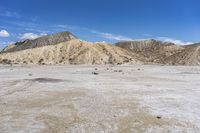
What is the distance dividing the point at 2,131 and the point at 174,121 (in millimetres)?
6605

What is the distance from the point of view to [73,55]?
104m

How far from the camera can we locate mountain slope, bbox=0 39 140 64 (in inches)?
3986

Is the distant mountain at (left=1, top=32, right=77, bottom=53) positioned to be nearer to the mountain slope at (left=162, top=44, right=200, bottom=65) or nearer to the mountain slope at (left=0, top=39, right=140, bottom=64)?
the mountain slope at (left=0, top=39, right=140, bottom=64)

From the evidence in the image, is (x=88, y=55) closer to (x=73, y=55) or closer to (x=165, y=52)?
(x=73, y=55)

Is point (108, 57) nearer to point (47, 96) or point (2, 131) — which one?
point (47, 96)

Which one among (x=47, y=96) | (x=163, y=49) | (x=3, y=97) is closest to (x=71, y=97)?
(x=47, y=96)

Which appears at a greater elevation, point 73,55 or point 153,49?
point 153,49

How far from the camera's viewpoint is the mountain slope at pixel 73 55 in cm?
10125

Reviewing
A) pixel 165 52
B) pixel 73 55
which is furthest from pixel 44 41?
pixel 165 52

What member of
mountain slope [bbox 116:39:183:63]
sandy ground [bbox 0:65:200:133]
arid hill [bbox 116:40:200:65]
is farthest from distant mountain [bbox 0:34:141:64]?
sandy ground [bbox 0:65:200:133]

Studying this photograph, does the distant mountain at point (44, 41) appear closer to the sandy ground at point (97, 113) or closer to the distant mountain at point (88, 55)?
the distant mountain at point (88, 55)

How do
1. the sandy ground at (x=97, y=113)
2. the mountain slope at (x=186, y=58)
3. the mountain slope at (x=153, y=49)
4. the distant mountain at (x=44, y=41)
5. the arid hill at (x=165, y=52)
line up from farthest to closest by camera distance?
the distant mountain at (x=44, y=41) → the mountain slope at (x=153, y=49) → the arid hill at (x=165, y=52) → the mountain slope at (x=186, y=58) → the sandy ground at (x=97, y=113)

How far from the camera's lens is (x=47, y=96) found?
21.3m

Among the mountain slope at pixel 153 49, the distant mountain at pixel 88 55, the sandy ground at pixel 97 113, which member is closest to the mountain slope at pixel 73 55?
the distant mountain at pixel 88 55
